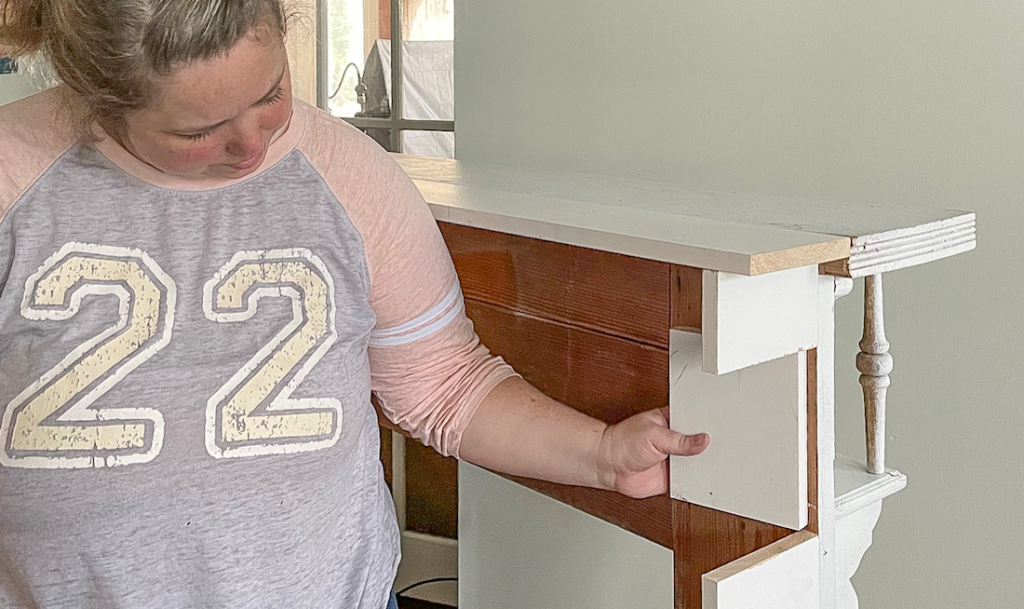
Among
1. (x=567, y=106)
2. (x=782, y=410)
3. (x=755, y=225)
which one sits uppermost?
(x=567, y=106)

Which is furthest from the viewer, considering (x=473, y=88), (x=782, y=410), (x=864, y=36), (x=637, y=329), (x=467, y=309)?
(x=473, y=88)

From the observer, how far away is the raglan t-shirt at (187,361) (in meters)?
0.75

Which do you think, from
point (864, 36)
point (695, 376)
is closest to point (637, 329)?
point (695, 376)

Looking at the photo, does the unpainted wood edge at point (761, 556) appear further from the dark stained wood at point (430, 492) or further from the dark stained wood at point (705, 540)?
the dark stained wood at point (430, 492)

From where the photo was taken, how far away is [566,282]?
92 centimetres

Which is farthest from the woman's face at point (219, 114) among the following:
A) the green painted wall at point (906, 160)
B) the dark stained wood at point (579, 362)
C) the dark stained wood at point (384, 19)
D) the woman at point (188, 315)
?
the dark stained wood at point (384, 19)

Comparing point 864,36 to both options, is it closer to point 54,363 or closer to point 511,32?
point 511,32

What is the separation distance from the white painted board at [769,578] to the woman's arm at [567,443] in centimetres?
9

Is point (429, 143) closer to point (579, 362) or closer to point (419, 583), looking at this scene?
point (419, 583)

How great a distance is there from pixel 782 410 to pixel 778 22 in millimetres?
760

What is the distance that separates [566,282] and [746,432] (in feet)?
0.74

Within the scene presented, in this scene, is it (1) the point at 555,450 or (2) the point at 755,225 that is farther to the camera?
(1) the point at 555,450

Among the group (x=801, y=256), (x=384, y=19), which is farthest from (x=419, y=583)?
(x=801, y=256)

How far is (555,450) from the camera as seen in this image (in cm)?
88
